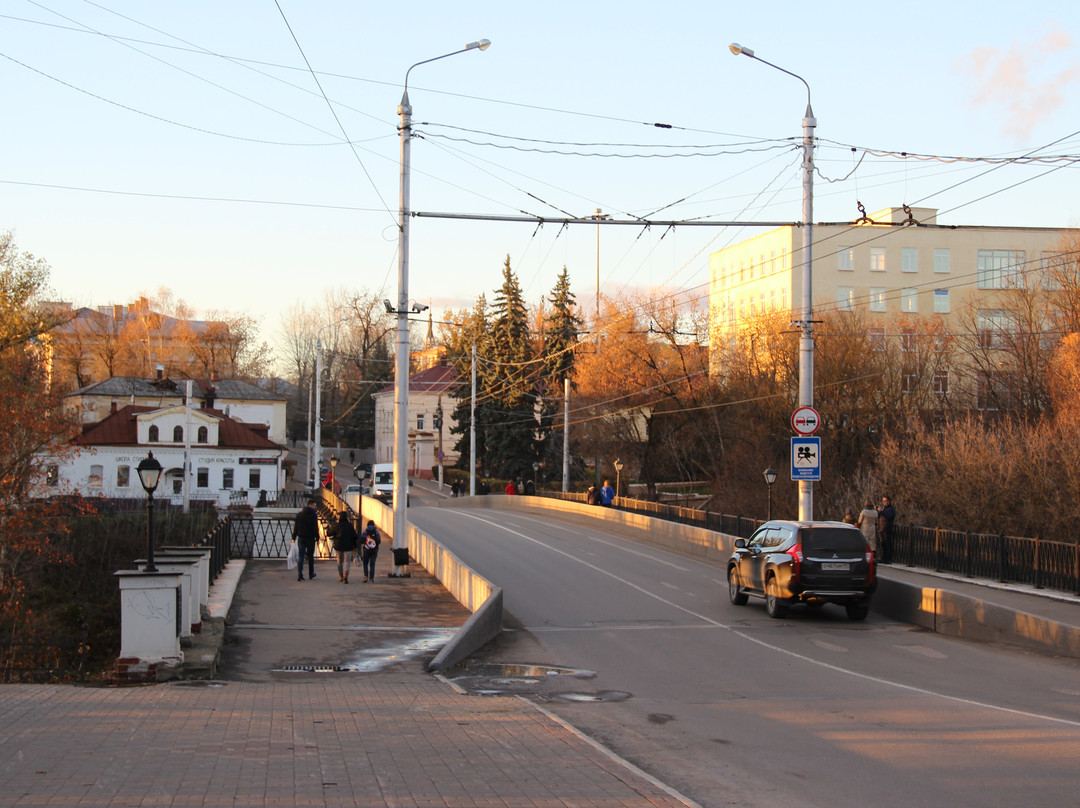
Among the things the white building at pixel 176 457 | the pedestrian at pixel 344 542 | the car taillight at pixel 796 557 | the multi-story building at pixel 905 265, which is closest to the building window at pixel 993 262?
the multi-story building at pixel 905 265

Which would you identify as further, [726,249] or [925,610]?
[726,249]

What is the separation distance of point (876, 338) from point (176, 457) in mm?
45806

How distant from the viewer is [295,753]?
27.4 ft

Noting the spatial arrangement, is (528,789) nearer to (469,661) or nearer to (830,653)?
(469,661)

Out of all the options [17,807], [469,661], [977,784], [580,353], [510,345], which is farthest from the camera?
[510,345]

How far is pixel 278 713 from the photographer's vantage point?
10133 mm

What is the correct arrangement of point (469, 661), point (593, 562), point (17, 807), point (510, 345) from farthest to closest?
point (510, 345)
point (593, 562)
point (469, 661)
point (17, 807)

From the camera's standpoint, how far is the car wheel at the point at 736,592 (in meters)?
21.2

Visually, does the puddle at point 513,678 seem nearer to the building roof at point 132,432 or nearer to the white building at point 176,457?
the white building at point 176,457

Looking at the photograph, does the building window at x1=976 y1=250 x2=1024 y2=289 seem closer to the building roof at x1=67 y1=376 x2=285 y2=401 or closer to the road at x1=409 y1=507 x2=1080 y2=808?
the building roof at x1=67 y1=376 x2=285 y2=401

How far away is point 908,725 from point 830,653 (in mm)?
5463

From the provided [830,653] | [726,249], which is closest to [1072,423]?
[830,653]

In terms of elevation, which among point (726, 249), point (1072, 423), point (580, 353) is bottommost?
point (1072, 423)

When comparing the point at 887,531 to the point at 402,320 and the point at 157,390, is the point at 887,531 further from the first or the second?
the point at 157,390
